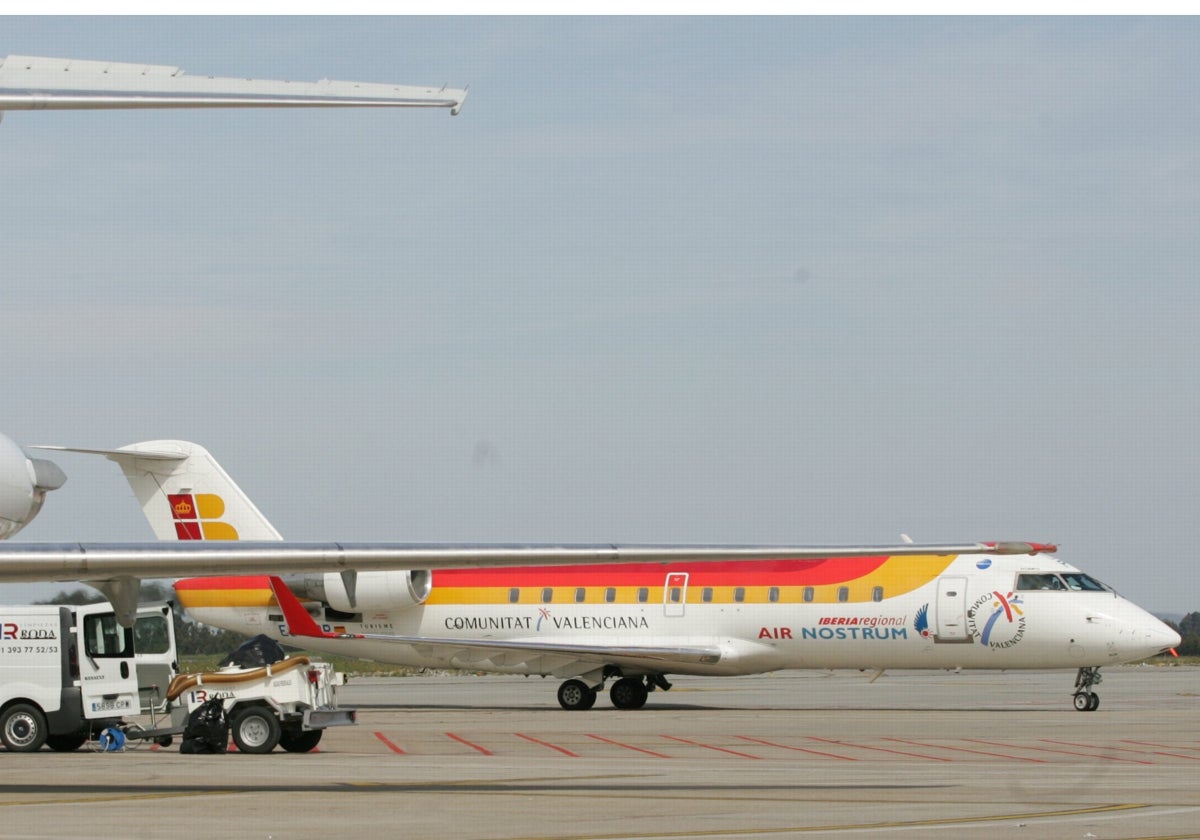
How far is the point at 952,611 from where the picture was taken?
3027 centimetres

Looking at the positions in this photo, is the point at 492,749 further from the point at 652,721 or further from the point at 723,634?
the point at 723,634

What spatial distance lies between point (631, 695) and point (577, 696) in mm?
1108

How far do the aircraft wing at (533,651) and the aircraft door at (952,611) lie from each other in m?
4.44

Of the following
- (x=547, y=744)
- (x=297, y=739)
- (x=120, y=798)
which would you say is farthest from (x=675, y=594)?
(x=120, y=798)

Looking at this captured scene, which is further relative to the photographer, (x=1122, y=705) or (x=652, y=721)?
(x=1122, y=705)

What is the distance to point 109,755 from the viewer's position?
70.7ft

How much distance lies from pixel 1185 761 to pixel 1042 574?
11343mm

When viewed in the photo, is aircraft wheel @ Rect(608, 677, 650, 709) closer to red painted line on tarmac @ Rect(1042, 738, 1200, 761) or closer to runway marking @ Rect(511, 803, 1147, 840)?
red painted line on tarmac @ Rect(1042, 738, 1200, 761)

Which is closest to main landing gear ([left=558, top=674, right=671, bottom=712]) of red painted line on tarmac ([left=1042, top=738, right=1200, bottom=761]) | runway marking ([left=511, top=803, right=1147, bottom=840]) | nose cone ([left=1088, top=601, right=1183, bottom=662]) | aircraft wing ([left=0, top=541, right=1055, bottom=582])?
nose cone ([left=1088, top=601, right=1183, bottom=662])

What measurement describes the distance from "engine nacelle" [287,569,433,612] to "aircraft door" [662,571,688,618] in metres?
5.01

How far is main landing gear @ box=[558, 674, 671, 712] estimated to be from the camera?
32719 mm

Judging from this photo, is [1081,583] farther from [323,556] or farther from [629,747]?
[323,556]

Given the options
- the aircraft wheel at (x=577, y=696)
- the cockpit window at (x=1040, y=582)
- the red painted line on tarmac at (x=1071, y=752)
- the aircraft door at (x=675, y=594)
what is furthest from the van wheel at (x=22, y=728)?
the cockpit window at (x=1040, y=582)

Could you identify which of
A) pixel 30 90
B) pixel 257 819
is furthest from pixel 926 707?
pixel 30 90
